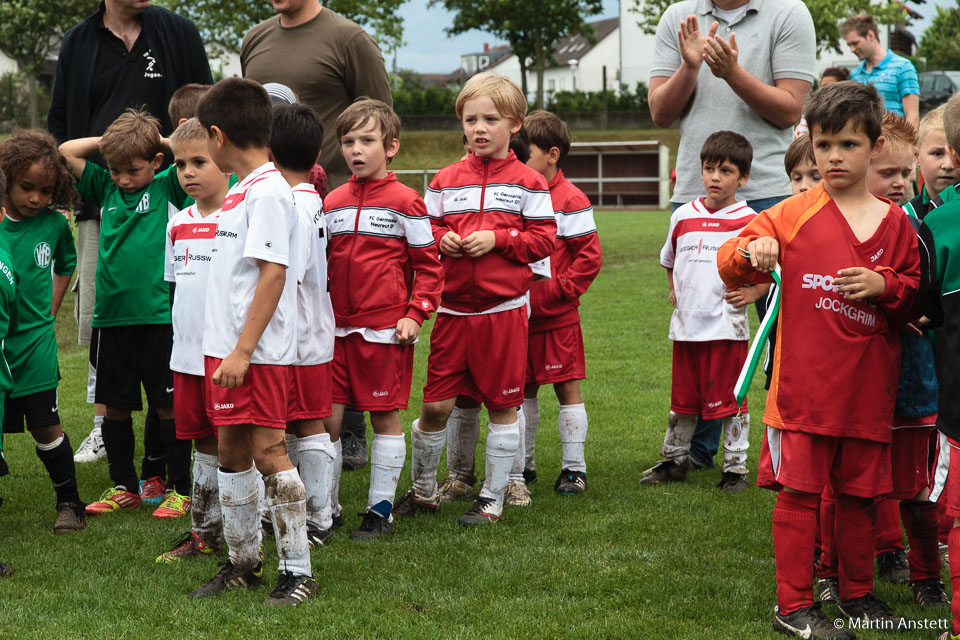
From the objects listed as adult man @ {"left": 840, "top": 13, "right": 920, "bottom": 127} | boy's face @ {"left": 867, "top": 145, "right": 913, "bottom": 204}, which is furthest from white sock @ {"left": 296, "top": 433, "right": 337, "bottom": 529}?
adult man @ {"left": 840, "top": 13, "right": 920, "bottom": 127}

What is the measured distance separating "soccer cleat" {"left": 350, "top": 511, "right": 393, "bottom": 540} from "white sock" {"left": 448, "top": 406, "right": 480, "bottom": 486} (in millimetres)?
769

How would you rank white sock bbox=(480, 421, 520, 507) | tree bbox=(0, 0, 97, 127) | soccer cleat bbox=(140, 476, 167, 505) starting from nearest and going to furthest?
white sock bbox=(480, 421, 520, 507), soccer cleat bbox=(140, 476, 167, 505), tree bbox=(0, 0, 97, 127)

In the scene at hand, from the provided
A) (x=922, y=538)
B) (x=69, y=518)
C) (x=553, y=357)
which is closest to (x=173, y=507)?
(x=69, y=518)

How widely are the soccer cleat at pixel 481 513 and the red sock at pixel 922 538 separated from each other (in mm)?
1889

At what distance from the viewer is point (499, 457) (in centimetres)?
501

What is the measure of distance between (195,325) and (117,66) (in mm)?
2288

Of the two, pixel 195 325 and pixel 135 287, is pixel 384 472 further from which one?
pixel 135 287

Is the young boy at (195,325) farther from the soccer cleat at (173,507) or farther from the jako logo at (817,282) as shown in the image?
the jako logo at (817,282)

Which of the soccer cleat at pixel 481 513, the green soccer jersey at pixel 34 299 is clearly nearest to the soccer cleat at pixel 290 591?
the soccer cleat at pixel 481 513

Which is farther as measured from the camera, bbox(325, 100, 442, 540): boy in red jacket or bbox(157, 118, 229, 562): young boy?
bbox(325, 100, 442, 540): boy in red jacket

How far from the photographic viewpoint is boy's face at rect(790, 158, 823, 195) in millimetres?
4754

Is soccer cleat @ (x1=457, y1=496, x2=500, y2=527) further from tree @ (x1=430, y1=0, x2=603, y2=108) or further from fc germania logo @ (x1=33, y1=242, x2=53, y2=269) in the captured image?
tree @ (x1=430, y1=0, x2=603, y2=108)

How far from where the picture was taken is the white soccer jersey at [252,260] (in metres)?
3.64

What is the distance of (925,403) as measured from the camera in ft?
11.7
